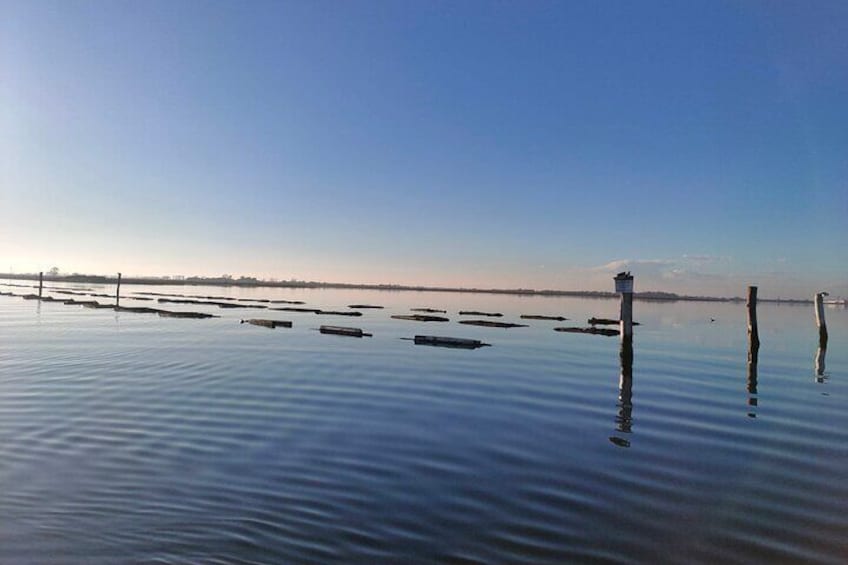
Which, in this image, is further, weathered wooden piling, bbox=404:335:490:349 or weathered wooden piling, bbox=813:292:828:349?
weathered wooden piling, bbox=813:292:828:349

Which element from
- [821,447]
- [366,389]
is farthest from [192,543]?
[821,447]

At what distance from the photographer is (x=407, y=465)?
845 centimetres

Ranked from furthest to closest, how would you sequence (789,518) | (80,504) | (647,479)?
(647,479), (789,518), (80,504)

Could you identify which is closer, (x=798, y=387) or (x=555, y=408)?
(x=555, y=408)

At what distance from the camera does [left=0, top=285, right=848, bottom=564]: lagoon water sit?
5.68 meters

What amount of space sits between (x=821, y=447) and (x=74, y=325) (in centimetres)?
3726

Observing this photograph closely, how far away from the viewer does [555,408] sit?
13.5m

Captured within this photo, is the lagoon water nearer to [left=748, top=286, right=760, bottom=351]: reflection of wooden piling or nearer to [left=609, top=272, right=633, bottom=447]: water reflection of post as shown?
[left=609, top=272, right=633, bottom=447]: water reflection of post

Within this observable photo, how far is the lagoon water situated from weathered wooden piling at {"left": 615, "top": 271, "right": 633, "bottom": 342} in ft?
7.22

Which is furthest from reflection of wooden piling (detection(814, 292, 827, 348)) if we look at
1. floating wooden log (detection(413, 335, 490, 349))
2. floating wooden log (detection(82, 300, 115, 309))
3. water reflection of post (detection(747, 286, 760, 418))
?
floating wooden log (detection(82, 300, 115, 309))

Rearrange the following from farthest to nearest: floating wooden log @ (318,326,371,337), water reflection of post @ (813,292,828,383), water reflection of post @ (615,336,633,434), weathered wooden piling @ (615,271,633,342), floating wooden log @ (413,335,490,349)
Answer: floating wooden log @ (318,326,371,337)
floating wooden log @ (413,335,490,349)
water reflection of post @ (813,292,828,383)
weathered wooden piling @ (615,271,633,342)
water reflection of post @ (615,336,633,434)

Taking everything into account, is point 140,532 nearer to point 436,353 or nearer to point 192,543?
point 192,543

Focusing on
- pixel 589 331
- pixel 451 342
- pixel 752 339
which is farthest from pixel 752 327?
pixel 451 342

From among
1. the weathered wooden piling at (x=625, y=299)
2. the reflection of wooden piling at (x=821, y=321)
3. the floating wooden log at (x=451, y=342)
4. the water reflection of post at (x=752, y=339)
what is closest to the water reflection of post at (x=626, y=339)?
the weathered wooden piling at (x=625, y=299)
